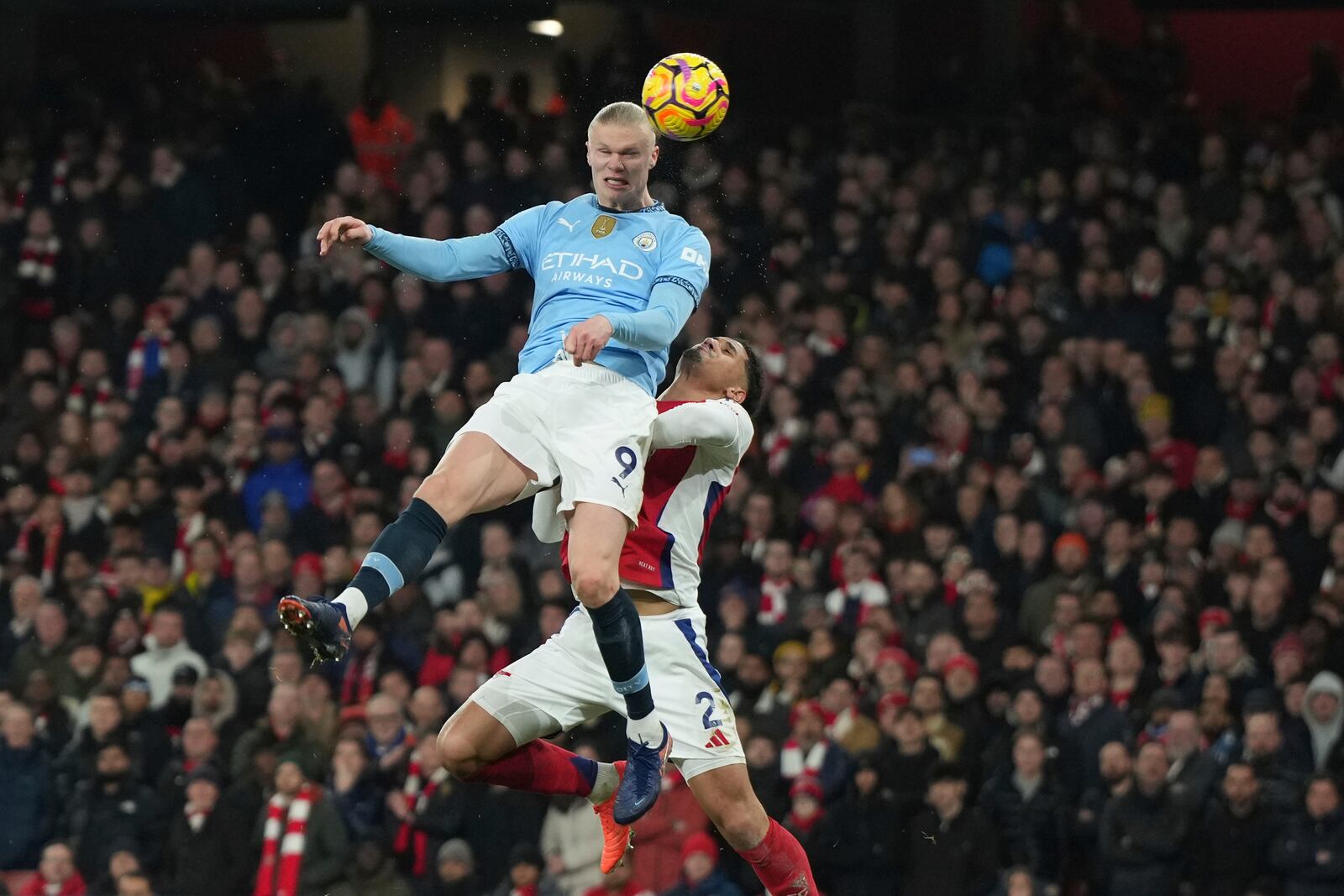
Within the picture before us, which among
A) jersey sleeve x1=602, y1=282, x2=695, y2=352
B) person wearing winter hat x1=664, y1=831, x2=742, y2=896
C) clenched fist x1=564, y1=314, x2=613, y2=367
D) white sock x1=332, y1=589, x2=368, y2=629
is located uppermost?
jersey sleeve x1=602, y1=282, x2=695, y2=352

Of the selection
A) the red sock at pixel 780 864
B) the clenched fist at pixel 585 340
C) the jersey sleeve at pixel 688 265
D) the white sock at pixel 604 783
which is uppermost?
the jersey sleeve at pixel 688 265

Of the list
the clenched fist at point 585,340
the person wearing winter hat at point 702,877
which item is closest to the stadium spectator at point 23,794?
the person wearing winter hat at point 702,877

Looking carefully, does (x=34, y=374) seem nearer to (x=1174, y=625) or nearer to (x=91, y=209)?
(x=91, y=209)

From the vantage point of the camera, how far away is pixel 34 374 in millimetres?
15125

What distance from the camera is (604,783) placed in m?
7.84

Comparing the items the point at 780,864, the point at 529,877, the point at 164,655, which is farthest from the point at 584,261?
the point at 164,655

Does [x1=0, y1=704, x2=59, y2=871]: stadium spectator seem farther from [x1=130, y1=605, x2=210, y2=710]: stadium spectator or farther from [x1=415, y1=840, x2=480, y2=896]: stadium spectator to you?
[x1=415, y1=840, x2=480, y2=896]: stadium spectator

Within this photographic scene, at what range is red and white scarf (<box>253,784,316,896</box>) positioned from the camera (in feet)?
37.3

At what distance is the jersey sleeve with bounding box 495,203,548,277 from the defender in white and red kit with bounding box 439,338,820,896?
0.76 meters

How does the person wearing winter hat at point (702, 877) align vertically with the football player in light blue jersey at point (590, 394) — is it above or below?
below

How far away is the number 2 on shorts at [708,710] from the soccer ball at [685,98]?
1990 mm

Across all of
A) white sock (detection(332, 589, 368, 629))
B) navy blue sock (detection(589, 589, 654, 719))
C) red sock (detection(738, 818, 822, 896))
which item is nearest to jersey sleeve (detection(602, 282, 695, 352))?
navy blue sock (detection(589, 589, 654, 719))

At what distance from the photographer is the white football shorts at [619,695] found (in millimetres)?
7480

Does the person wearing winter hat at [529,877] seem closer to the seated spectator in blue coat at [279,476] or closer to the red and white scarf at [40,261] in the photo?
the seated spectator in blue coat at [279,476]
